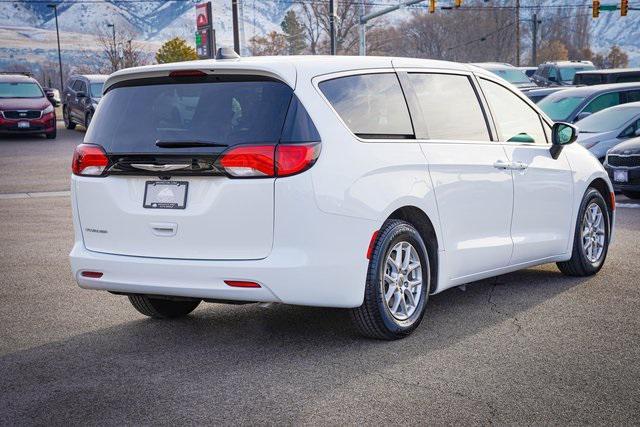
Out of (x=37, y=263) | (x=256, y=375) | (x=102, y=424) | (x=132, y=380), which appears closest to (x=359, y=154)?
(x=256, y=375)

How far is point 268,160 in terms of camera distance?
5.26m

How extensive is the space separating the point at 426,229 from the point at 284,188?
4.27 ft

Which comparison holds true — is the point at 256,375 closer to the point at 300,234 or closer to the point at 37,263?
the point at 300,234

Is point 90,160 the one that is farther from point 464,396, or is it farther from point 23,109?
point 23,109

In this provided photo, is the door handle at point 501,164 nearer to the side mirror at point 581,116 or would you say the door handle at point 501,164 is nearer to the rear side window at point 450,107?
the rear side window at point 450,107

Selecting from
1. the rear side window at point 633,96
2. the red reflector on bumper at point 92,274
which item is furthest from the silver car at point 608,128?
the red reflector on bumper at point 92,274

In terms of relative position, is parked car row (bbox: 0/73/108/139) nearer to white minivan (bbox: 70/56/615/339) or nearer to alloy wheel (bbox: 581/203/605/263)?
alloy wheel (bbox: 581/203/605/263)

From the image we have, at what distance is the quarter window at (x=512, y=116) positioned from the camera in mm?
7070

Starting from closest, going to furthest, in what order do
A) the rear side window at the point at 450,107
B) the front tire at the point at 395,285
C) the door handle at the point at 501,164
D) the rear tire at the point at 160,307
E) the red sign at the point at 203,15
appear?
the front tire at the point at 395,285 → the rear side window at the point at 450,107 → the rear tire at the point at 160,307 → the door handle at the point at 501,164 → the red sign at the point at 203,15

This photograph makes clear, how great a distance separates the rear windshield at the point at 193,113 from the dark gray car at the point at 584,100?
1417 centimetres

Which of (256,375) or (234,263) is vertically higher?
(234,263)

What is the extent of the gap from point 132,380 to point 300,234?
121cm

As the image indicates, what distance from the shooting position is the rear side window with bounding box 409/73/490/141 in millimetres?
6363

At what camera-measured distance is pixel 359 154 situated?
5.55 meters
